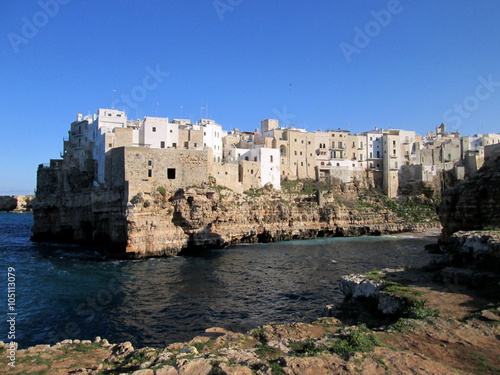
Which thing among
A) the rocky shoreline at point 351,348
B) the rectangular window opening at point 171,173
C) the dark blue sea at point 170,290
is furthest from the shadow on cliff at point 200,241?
the rocky shoreline at point 351,348

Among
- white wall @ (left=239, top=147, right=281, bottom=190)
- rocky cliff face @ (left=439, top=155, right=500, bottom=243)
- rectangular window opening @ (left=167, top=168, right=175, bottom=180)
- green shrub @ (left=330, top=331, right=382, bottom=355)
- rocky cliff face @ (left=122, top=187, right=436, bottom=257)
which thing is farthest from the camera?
white wall @ (left=239, top=147, right=281, bottom=190)

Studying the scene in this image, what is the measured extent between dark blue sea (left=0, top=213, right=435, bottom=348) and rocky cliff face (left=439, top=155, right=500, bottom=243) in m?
4.52

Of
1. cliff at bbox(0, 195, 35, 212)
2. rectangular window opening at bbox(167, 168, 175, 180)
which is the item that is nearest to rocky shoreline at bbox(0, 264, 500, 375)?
rectangular window opening at bbox(167, 168, 175, 180)

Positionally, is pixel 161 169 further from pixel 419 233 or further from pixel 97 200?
pixel 419 233

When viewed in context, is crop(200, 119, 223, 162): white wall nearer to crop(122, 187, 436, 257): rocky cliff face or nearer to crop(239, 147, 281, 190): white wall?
crop(239, 147, 281, 190): white wall

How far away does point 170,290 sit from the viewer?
22188 mm

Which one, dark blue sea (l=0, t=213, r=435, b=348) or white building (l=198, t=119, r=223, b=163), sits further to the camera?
white building (l=198, t=119, r=223, b=163)

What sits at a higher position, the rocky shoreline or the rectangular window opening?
the rectangular window opening

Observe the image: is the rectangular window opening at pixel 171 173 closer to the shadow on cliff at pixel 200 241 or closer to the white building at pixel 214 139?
the shadow on cliff at pixel 200 241

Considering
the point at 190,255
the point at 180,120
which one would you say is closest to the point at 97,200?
the point at 190,255

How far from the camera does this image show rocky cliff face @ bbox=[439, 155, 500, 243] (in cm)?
3198

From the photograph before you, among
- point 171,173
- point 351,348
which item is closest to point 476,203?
point 171,173

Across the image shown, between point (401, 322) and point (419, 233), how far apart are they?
48912 millimetres

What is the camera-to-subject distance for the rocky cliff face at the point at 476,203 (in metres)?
32.0
